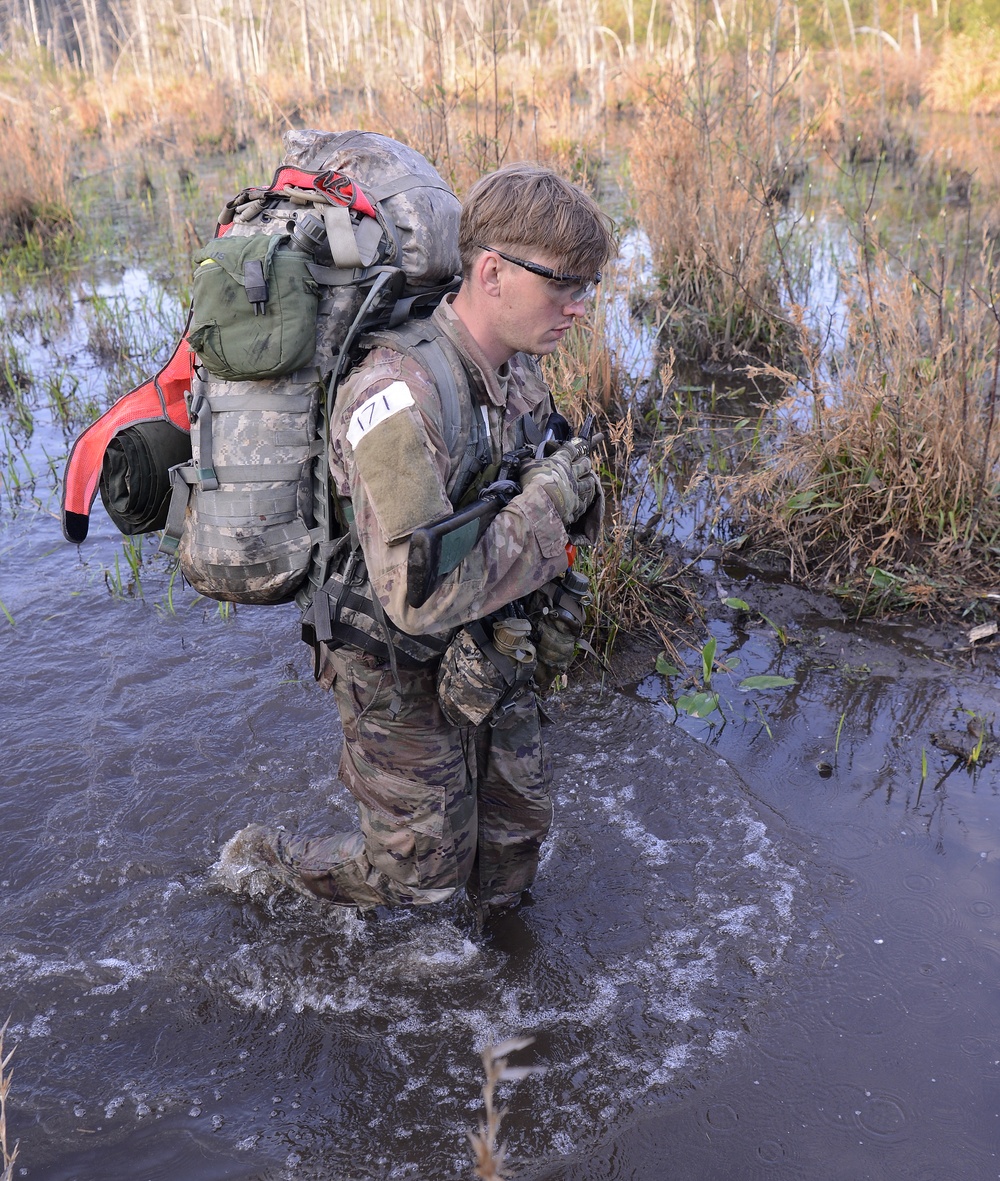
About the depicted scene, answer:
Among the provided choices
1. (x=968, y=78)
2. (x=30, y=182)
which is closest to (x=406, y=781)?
(x=30, y=182)

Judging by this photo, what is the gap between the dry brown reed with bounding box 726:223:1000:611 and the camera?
3.99 metres

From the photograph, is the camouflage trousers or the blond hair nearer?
the blond hair

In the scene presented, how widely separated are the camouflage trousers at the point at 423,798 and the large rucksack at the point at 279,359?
35cm

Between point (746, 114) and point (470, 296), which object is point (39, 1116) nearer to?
point (470, 296)

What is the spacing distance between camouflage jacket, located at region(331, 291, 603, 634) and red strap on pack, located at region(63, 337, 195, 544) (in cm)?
Result: 56

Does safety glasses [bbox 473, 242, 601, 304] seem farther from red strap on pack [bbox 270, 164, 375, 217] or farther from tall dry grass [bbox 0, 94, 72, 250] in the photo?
tall dry grass [bbox 0, 94, 72, 250]

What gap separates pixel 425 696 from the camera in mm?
2320

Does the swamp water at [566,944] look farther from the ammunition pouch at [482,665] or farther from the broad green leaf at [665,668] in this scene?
the ammunition pouch at [482,665]

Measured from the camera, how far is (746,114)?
20.8 feet

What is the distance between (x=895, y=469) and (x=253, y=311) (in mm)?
3026

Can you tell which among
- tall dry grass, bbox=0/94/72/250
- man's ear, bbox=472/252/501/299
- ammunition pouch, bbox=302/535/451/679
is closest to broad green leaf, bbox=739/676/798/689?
ammunition pouch, bbox=302/535/451/679

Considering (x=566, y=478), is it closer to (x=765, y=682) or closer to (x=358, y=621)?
(x=358, y=621)

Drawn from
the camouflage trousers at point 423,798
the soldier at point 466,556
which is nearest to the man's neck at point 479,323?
the soldier at point 466,556

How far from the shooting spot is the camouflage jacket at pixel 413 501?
72.9 inches
